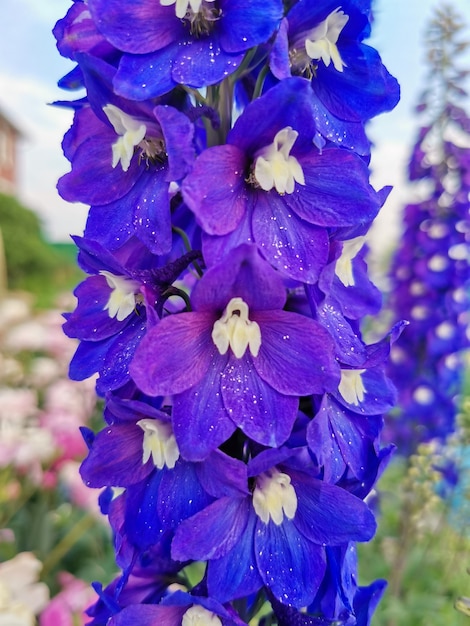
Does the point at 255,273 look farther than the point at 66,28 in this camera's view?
No

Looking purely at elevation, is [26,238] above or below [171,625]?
below

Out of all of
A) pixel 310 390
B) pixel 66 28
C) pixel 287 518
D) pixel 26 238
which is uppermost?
pixel 66 28

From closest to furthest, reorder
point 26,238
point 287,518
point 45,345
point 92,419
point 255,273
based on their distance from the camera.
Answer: point 255,273 → point 287,518 → point 92,419 → point 45,345 → point 26,238

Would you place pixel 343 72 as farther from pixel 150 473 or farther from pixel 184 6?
pixel 150 473

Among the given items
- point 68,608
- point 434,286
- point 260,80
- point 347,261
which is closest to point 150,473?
point 347,261

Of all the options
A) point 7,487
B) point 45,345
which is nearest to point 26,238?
point 45,345

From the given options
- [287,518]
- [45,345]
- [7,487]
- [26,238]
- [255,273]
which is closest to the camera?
[255,273]

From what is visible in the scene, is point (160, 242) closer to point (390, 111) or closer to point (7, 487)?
point (390, 111)
